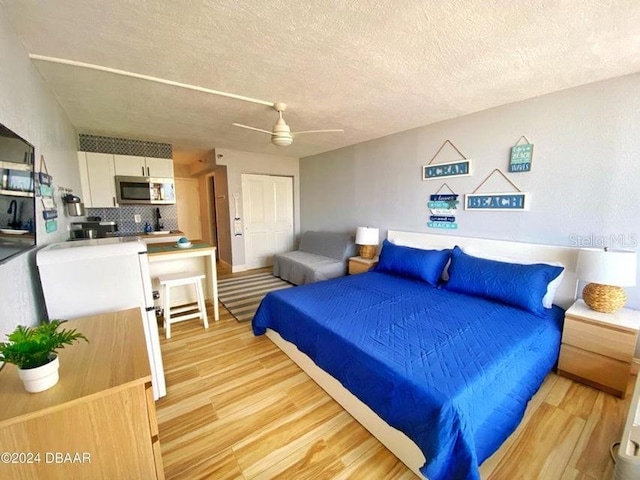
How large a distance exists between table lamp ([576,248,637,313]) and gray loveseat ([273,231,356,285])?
2.79 meters

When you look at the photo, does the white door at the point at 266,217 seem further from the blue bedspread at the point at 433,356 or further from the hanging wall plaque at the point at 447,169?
the hanging wall plaque at the point at 447,169

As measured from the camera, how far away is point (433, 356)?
5.10 feet

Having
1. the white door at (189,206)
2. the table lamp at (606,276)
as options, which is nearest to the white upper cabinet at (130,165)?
the white door at (189,206)

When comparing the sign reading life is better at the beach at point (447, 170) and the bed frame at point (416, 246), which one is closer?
the bed frame at point (416, 246)

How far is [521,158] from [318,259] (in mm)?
2994

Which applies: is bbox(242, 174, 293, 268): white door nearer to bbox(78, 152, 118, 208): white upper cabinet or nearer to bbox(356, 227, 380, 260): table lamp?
bbox(78, 152, 118, 208): white upper cabinet

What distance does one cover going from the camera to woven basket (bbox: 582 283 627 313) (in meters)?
2.02

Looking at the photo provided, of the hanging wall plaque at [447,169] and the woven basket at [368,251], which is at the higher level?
the hanging wall plaque at [447,169]

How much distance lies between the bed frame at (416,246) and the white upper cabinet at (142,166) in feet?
10.8

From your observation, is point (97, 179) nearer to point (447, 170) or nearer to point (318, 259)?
Result: point (318, 259)

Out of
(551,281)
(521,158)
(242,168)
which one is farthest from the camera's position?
(242,168)

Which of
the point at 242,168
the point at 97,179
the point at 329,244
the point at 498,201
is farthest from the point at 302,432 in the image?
the point at 242,168

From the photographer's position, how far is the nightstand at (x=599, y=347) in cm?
184

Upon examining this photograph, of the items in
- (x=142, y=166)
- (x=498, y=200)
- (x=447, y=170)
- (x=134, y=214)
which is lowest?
(x=134, y=214)
